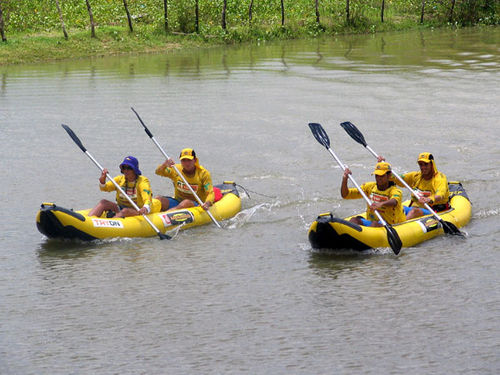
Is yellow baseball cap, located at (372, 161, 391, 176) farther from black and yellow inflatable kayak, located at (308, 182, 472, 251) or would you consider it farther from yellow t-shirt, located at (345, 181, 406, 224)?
black and yellow inflatable kayak, located at (308, 182, 472, 251)

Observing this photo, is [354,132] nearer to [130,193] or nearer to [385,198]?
[385,198]

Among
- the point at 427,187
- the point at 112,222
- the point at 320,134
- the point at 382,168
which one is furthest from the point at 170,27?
the point at 382,168

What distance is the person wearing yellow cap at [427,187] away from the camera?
11.5 meters

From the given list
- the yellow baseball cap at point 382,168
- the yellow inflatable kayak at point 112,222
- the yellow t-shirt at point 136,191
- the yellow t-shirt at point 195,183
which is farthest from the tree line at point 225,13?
the yellow baseball cap at point 382,168

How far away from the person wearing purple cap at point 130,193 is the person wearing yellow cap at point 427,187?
387 cm

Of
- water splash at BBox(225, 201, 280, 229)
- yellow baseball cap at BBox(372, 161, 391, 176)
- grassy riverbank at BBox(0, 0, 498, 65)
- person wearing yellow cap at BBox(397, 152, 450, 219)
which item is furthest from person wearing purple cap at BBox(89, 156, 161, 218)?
grassy riverbank at BBox(0, 0, 498, 65)

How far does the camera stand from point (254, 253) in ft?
36.0

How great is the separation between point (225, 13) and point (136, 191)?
2855cm

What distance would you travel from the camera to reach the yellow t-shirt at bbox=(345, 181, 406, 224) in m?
10.8

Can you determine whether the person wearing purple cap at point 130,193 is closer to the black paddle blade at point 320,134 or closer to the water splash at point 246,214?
the water splash at point 246,214

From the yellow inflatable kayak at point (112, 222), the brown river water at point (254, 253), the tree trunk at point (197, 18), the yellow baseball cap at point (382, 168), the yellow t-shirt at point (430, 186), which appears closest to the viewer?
the brown river water at point (254, 253)

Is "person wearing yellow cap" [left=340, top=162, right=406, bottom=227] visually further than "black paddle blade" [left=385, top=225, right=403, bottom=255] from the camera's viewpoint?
Yes

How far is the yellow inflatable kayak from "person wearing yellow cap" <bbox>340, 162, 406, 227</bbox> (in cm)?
259

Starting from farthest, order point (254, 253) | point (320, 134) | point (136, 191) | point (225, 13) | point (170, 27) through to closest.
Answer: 1. point (225, 13)
2. point (170, 27)
3. point (320, 134)
4. point (136, 191)
5. point (254, 253)
